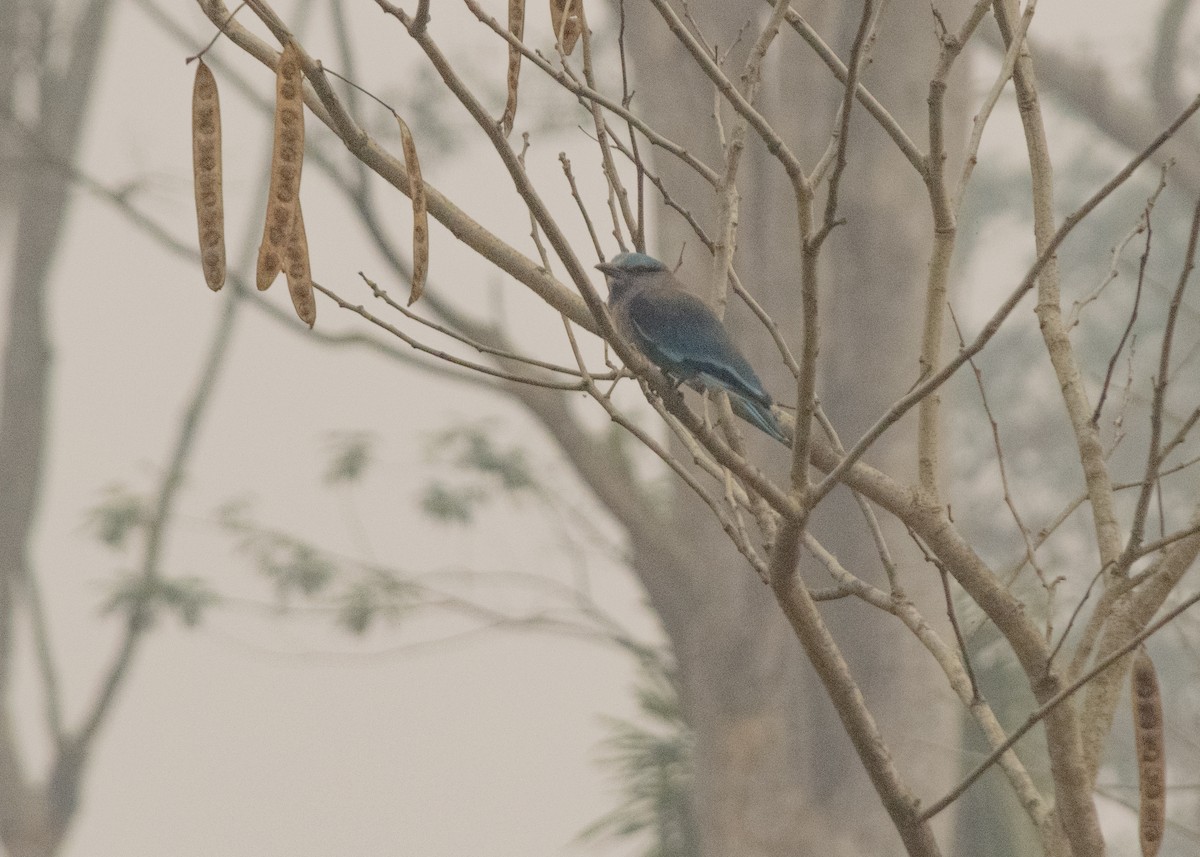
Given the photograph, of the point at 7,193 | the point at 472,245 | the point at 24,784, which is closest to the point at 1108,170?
the point at 7,193

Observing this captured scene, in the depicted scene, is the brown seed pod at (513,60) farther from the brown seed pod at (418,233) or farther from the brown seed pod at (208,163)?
the brown seed pod at (208,163)

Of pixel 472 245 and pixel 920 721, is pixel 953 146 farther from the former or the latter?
pixel 472 245

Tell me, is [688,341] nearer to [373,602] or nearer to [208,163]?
[208,163]

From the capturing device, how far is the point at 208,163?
190cm

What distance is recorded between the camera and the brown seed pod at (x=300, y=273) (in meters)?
1.91

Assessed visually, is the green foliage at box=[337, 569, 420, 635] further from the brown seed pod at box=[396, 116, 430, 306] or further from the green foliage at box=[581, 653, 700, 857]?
the brown seed pod at box=[396, 116, 430, 306]

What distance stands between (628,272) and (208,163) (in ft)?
5.16

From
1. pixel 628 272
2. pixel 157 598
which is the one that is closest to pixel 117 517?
pixel 157 598

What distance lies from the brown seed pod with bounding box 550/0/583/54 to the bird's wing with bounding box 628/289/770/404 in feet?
1.93

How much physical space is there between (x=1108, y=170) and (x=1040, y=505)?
4427 millimetres

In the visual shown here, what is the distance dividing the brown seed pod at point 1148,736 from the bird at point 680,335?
2.37 ft

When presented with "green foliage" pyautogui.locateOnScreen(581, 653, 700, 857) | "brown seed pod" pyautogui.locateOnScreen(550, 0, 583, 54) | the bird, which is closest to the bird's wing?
the bird

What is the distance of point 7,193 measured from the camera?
12258 millimetres

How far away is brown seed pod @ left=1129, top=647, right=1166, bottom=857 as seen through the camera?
201 centimetres
